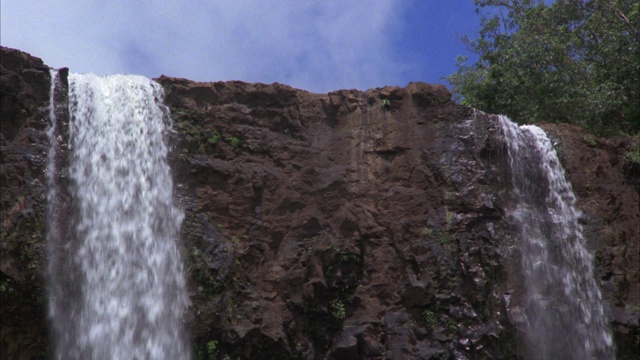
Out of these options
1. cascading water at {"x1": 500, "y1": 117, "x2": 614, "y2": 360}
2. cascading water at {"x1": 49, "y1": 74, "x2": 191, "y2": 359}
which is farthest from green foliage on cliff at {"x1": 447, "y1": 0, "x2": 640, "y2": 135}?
cascading water at {"x1": 49, "y1": 74, "x2": 191, "y2": 359}

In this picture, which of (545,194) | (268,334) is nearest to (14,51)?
(268,334)

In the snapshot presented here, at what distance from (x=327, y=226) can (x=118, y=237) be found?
13.4 ft

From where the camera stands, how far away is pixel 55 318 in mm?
11555

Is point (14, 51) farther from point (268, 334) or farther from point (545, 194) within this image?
point (545, 194)

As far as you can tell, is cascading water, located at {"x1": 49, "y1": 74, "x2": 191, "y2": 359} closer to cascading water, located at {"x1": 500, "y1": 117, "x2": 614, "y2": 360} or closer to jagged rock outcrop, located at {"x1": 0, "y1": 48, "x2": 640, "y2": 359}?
jagged rock outcrop, located at {"x1": 0, "y1": 48, "x2": 640, "y2": 359}

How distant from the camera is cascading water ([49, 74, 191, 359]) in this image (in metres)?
11.6

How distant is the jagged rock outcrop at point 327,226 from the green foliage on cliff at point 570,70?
20.4 feet

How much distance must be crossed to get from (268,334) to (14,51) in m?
6.95

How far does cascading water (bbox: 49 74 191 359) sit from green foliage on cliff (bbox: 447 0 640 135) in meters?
12.8

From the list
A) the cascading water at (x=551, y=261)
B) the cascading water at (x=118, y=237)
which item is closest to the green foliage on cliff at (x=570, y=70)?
the cascading water at (x=551, y=261)

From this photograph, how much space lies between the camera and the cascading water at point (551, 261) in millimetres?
13984

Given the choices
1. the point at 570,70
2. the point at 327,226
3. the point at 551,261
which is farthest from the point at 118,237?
the point at 570,70

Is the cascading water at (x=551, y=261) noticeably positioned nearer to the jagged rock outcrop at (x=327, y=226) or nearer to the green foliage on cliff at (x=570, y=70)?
the jagged rock outcrop at (x=327, y=226)

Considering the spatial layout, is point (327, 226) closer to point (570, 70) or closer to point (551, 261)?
point (551, 261)
